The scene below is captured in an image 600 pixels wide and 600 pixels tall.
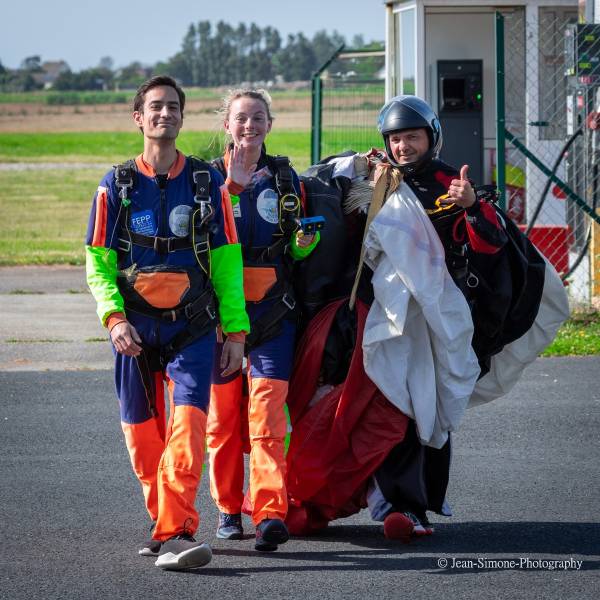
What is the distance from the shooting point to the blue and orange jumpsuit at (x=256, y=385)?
17.0 ft

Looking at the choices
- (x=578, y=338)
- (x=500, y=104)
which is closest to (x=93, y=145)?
(x=500, y=104)

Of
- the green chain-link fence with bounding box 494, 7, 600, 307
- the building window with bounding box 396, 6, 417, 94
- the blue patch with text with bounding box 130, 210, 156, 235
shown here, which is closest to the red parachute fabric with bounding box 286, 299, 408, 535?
the blue patch with text with bounding box 130, 210, 156, 235

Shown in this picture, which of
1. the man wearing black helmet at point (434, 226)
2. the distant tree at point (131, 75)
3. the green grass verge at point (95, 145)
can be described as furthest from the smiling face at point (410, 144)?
the distant tree at point (131, 75)

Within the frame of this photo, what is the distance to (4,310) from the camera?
38.4 ft

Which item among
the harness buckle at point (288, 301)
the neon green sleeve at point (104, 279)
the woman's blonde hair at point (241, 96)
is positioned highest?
the woman's blonde hair at point (241, 96)

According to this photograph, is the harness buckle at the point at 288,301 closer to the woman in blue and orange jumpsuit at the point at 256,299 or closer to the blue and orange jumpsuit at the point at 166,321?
the woman in blue and orange jumpsuit at the point at 256,299

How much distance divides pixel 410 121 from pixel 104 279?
1479mm

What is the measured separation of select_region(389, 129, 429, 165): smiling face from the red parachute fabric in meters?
0.69

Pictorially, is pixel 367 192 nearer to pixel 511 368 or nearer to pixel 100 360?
pixel 511 368

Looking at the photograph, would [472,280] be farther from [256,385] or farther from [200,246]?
[200,246]

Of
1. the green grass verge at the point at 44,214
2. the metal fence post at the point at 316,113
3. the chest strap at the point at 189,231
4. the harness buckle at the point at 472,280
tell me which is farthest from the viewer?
the green grass verge at the point at 44,214

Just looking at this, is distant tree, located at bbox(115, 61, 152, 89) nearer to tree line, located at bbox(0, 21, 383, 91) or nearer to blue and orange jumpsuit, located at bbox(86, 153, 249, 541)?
tree line, located at bbox(0, 21, 383, 91)

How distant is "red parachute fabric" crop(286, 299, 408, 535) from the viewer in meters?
5.27

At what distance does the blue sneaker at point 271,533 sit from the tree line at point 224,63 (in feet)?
332
